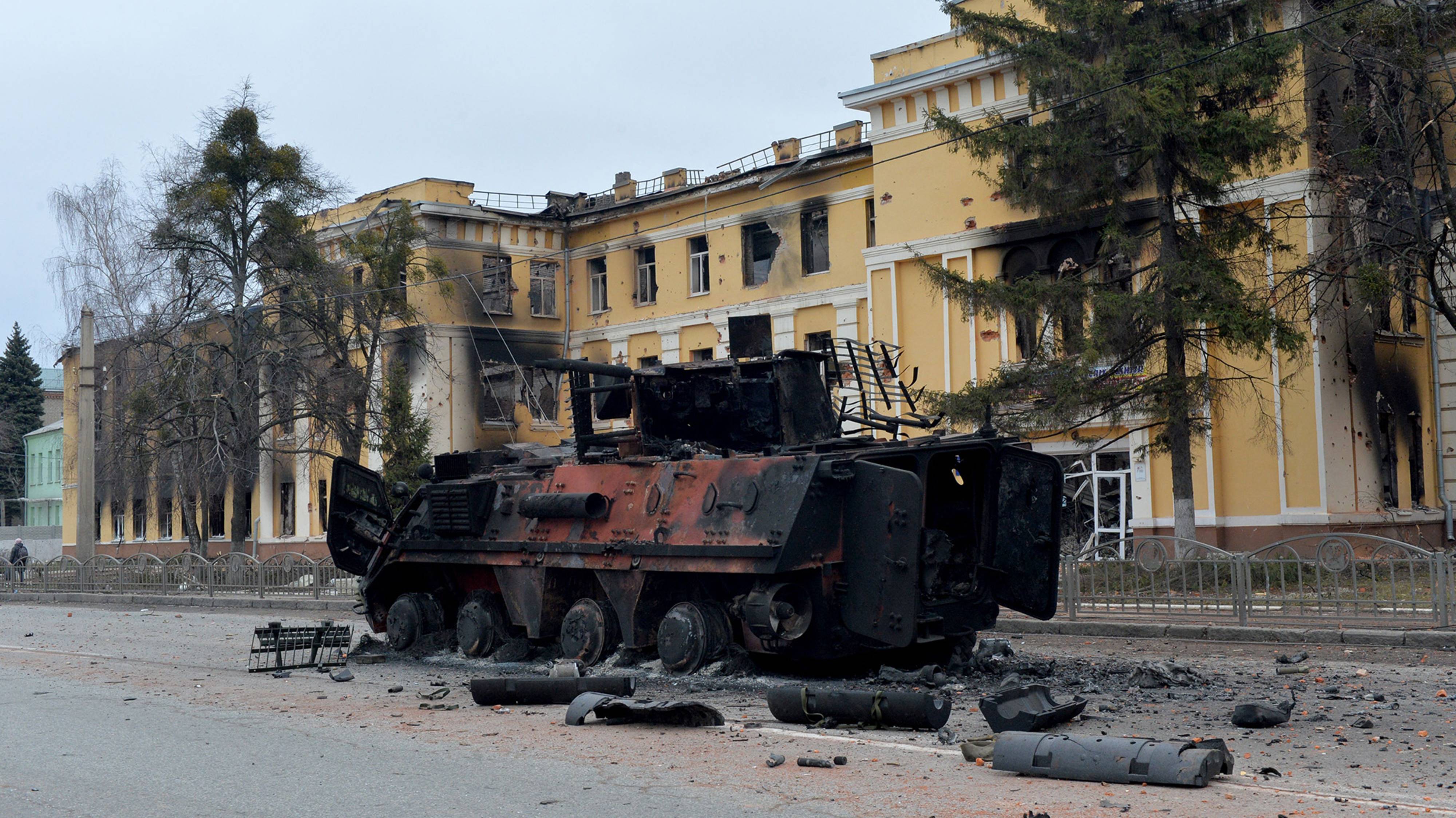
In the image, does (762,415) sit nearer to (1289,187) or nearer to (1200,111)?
(1200,111)

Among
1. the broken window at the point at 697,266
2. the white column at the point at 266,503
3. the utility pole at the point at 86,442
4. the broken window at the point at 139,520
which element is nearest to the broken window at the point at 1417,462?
the broken window at the point at 697,266

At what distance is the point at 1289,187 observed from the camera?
24.9 metres

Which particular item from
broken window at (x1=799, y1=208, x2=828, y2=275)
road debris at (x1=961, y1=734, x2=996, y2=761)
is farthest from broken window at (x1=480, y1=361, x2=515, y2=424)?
road debris at (x1=961, y1=734, x2=996, y2=761)

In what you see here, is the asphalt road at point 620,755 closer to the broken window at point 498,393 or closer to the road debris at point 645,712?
the road debris at point 645,712

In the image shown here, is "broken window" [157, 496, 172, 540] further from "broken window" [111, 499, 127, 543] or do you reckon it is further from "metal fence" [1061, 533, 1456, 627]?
A: "metal fence" [1061, 533, 1456, 627]

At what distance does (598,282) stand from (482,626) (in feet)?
94.4

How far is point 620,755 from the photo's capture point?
8305mm

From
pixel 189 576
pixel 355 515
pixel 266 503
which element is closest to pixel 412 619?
pixel 355 515

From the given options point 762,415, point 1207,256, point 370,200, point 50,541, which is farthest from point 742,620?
point 50,541

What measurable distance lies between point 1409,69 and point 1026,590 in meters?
11.8

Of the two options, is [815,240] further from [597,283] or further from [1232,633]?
[1232,633]

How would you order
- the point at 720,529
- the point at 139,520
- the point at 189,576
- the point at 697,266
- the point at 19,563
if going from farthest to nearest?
1. the point at 139,520
2. the point at 697,266
3. the point at 19,563
4. the point at 189,576
5. the point at 720,529

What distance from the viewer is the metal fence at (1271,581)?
14344 millimetres

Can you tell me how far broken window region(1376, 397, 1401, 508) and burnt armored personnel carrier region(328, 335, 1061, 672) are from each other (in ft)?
50.3
